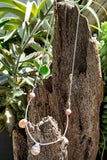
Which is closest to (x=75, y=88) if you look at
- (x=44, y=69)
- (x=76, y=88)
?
(x=76, y=88)

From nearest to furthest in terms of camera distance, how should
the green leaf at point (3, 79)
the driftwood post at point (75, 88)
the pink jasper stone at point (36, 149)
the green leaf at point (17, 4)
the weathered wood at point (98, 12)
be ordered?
the pink jasper stone at point (36, 149) → the driftwood post at point (75, 88) → the green leaf at point (3, 79) → the green leaf at point (17, 4) → the weathered wood at point (98, 12)

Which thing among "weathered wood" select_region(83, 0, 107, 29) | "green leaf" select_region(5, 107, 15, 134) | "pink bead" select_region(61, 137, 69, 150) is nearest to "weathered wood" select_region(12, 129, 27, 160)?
"green leaf" select_region(5, 107, 15, 134)

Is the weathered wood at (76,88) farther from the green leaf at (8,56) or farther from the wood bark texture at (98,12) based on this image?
the wood bark texture at (98,12)

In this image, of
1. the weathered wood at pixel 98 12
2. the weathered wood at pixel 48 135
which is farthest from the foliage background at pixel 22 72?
the weathered wood at pixel 98 12

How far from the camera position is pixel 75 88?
73 cm

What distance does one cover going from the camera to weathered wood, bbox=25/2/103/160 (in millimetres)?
721

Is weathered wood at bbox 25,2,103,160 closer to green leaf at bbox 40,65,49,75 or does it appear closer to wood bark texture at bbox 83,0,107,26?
green leaf at bbox 40,65,49,75

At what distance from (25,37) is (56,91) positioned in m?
0.23

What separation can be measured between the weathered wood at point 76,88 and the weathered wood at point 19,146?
10 cm

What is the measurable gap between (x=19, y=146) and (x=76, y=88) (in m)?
0.27

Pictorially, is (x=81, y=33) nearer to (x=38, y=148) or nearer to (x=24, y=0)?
(x=38, y=148)

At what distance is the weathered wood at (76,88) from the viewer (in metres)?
0.72

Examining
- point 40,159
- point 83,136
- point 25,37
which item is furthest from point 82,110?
point 25,37

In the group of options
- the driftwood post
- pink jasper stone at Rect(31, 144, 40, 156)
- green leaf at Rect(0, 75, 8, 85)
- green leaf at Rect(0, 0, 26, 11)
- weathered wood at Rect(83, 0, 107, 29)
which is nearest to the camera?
pink jasper stone at Rect(31, 144, 40, 156)
